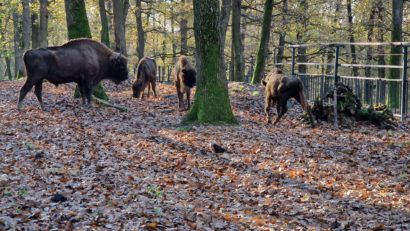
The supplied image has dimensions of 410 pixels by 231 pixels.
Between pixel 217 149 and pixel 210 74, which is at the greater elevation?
pixel 210 74

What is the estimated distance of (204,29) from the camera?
11695 mm

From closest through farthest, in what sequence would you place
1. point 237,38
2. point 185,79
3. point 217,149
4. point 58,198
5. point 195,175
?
point 58,198 < point 195,175 < point 217,149 < point 185,79 < point 237,38

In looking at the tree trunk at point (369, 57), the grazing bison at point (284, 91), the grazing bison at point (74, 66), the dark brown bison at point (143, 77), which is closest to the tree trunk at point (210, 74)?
the grazing bison at point (284, 91)

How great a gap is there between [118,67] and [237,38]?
7250mm

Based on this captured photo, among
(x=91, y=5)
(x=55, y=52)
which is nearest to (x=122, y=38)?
(x=91, y=5)

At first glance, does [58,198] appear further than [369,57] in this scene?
No

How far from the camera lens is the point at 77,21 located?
52.1 feet

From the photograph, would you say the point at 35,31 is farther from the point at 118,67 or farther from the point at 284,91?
the point at 284,91

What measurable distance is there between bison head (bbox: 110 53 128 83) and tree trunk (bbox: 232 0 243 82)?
21.9 ft

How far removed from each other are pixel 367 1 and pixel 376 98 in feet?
40.9

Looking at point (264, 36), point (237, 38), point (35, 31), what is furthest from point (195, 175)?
point (35, 31)

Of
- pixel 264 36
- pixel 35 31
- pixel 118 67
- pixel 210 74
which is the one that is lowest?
pixel 210 74

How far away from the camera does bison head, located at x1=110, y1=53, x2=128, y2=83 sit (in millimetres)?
16500

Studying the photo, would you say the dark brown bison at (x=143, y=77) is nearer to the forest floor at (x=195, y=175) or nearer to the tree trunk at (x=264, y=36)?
the tree trunk at (x=264, y=36)
